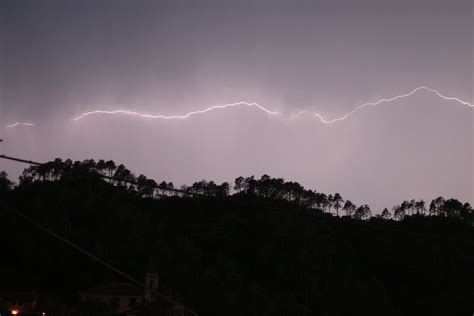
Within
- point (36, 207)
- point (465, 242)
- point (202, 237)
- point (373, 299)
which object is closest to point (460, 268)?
point (465, 242)

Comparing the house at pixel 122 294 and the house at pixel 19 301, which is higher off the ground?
the house at pixel 122 294

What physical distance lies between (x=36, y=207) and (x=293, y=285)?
108ft

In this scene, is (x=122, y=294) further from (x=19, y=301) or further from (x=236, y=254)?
(x=236, y=254)

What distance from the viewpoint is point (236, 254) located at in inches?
2608

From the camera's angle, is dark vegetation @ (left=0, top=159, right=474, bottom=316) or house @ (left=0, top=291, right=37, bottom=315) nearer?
house @ (left=0, top=291, right=37, bottom=315)

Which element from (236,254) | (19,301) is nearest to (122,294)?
(19,301)

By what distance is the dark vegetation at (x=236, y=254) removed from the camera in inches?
2023

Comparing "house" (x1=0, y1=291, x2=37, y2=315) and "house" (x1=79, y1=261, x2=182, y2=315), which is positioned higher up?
"house" (x1=79, y1=261, x2=182, y2=315)

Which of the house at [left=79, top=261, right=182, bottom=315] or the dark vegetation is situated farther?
the dark vegetation

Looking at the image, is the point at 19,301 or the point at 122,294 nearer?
the point at 19,301

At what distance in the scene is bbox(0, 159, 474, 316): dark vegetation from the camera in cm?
5138

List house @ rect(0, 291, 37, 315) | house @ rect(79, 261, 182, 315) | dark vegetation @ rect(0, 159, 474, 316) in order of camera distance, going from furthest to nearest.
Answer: dark vegetation @ rect(0, 159, 474, 316) → house @ rect(0, 291, 37, 315) → house @ rect(79, 261, 182, 315)

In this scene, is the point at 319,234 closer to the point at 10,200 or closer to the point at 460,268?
the point at 460,268

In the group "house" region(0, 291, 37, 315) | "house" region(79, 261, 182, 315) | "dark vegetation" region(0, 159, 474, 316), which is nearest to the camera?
"house" region(79, 261, 182, 315)
